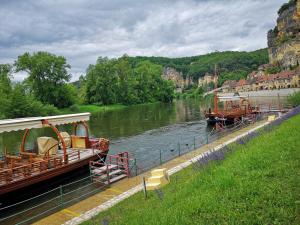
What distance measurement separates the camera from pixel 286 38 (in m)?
143

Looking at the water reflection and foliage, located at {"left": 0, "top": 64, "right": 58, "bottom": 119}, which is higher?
foliage, located at {"left": 0, "top": 64, "right": 58, "bottom": 119}

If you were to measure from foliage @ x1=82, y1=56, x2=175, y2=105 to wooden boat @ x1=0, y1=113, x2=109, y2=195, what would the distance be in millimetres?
83368

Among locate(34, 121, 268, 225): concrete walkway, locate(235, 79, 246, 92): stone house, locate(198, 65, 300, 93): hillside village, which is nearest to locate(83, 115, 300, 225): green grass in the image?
locate(34, 121, 268, 225): concrete walkway

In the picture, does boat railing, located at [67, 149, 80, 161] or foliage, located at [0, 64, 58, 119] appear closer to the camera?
boat railing, located at [67, 149, 80, 161]

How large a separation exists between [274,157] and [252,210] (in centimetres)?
385

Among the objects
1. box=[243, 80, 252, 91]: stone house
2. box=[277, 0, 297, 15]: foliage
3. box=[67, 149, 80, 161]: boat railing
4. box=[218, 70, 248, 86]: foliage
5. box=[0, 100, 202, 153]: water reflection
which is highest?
box=[277, 0, 297, 15]: foliage

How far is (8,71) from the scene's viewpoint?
71375 millimetres

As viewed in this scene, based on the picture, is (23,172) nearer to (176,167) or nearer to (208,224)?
(176,167)

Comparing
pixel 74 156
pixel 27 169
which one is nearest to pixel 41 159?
pixel 27 169

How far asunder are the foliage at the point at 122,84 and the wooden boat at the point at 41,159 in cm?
8337

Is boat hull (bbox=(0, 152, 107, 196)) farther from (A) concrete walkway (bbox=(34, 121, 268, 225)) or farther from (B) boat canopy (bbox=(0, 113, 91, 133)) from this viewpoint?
(A) concrete walkway (bbox=(34, 121, 268, 225))

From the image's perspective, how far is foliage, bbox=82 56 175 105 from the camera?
103250 mm

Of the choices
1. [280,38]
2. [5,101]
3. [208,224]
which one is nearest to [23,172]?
[208,224]

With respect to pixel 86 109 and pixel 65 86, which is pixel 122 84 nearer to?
pixel 86 109
